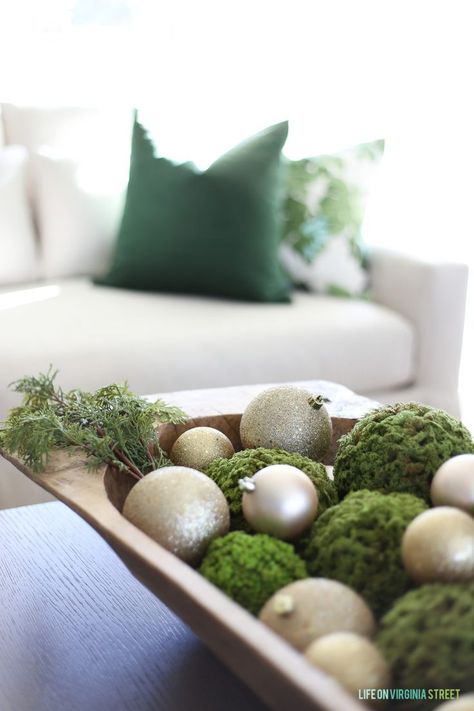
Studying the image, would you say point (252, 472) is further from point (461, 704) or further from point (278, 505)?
point (461, 704)

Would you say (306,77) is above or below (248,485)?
above

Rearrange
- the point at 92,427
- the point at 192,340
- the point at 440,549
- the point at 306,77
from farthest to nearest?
the point at 306,77, the point at 192,340, the point at 92,427, the point at 440,549

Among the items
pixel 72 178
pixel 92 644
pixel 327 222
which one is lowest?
pixel 92 644

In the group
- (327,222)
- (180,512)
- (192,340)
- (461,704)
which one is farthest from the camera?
(327,222)

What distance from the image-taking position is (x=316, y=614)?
596mm

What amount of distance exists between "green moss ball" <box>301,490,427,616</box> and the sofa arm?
4.87 ft

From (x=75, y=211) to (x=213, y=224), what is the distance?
0.43m

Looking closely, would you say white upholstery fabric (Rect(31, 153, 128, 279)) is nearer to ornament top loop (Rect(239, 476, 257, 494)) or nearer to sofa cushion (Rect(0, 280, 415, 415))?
sofa cushion (Rect(0, 280, 415, 415))

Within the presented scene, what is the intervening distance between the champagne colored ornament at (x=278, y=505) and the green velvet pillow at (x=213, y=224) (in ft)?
4.52

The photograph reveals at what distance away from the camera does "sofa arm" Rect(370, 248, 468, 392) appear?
2143 mm

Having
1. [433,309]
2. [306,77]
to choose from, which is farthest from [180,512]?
[306,77]

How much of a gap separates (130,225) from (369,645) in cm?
173

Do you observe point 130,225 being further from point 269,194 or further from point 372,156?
point 372,156

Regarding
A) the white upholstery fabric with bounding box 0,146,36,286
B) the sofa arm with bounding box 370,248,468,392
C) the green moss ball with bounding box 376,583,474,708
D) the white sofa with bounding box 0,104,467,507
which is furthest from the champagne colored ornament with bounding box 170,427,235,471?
the white upholstery fabric with bounding box 0,146,36,286
